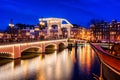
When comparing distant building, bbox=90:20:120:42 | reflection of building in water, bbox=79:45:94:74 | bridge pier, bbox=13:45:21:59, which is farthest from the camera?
distant building, bbox=90:20:120:42

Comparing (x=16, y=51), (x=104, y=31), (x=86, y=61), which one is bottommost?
(x=86, y=61)

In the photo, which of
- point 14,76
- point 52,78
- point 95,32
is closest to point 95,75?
point 52,78

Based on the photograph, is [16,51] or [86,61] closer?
[86,61]

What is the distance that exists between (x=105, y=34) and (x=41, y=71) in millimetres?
65770

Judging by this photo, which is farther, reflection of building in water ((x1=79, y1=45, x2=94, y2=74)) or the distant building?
the distant building

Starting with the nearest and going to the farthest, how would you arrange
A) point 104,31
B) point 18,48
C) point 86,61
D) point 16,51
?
point 86,61 → point 16,51 → point 18,48 → point 104,31

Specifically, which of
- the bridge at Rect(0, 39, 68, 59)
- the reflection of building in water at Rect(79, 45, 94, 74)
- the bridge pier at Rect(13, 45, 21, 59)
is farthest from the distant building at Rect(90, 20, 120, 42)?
the bridge pier at Rect(13, 45, 21, 59)

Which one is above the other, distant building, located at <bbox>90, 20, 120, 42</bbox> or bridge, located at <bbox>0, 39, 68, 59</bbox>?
distant building, located at <bbox>90, 20, 120, 42</bbox>

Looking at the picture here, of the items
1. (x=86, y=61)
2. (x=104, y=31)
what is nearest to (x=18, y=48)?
(x=86, y=61)

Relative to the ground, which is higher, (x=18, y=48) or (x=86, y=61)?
(x=18, y=48)

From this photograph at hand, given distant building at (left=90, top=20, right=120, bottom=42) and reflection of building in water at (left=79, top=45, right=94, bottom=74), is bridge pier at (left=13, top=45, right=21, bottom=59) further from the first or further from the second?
distant building at (left=90, top=20, right=120, bottom=42)

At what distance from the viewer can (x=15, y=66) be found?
33.3 metres

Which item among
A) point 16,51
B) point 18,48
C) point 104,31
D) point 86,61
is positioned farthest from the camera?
point 104,31

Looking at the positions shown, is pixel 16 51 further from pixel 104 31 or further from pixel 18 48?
pixel 104 31
